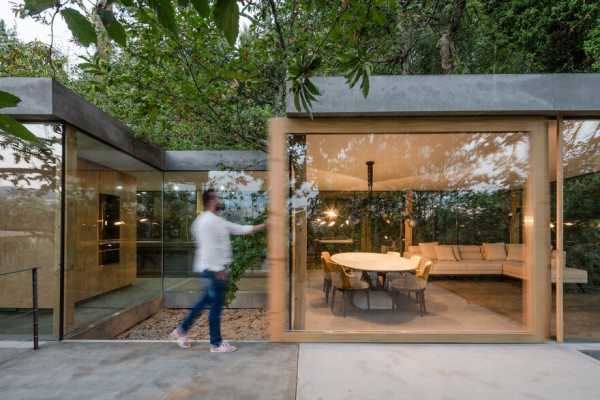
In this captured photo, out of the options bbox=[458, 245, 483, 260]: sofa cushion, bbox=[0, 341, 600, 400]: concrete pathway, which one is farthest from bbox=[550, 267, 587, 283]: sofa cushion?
bbox=[458, 245, 483, 260]: sofa cushion

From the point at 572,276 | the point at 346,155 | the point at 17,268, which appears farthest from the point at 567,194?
the point at 17,268

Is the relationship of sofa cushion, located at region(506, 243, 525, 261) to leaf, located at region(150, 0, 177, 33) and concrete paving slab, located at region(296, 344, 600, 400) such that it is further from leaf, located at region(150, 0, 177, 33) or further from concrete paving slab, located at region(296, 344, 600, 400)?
leaf, located at region(150, 0, 177, 33)

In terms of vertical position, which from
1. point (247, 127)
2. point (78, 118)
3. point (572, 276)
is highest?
point (247, 127)

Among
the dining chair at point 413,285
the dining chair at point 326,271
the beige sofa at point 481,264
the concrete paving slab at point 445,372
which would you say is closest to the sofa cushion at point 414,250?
the beige sofa at point 481,264

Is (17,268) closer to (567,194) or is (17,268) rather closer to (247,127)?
(247,127)

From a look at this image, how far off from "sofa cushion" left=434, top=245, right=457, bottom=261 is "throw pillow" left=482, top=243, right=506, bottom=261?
0.52 meters

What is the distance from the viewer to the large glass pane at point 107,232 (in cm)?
466

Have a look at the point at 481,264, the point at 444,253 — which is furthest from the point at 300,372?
the point at 481,264

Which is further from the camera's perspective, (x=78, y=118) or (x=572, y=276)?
(x=78, y=118)

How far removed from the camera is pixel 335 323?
4211 mm

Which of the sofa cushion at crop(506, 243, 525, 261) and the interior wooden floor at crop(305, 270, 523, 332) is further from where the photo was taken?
the sofa cushion at crop(506, 243, 525, 261)

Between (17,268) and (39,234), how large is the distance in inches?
20.9

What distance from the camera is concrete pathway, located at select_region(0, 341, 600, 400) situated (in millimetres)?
2889

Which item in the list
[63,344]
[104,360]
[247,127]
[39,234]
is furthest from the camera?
[247,127]
